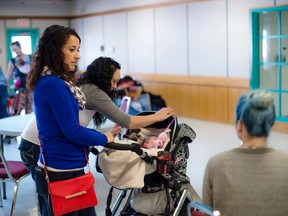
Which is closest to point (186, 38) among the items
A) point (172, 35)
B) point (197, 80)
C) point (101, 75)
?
point (172, 35)

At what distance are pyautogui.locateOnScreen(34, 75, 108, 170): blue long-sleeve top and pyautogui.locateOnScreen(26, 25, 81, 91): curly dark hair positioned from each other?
2.2 inches

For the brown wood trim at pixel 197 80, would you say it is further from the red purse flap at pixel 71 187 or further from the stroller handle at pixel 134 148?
the red purse flap at pixel 71 187

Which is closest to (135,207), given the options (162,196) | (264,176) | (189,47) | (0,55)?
(162,196)

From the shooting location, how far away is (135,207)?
3133mm

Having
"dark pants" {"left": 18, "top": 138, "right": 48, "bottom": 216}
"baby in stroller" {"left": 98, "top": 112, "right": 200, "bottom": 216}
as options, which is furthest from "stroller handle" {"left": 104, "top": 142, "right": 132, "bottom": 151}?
"dark pants" {"left": 18, "top": 138, "right": 48, "bottom": 216}

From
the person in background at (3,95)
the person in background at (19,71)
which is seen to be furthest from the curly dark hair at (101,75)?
the person in background at (19,71)

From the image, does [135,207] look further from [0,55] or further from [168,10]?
[0,55]

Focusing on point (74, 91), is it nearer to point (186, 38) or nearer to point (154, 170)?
point (154, 170)

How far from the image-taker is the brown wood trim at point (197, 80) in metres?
8.02

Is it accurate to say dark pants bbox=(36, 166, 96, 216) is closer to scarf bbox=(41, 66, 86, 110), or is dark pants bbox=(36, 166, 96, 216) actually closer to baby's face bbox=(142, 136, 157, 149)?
scarf bbox=(41, 66, 86, 110)

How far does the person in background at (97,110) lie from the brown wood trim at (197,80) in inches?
205

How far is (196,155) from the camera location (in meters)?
5.98

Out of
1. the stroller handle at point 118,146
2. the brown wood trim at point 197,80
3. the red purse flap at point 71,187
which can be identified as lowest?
the red purse flap at point 71,187

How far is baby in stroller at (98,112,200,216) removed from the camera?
9.30 feet
